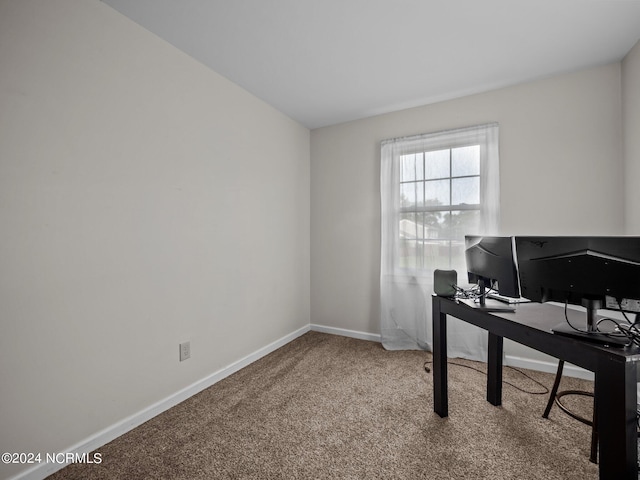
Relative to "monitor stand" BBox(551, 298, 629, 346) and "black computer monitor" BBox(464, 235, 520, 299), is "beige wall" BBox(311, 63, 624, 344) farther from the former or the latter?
"monitor stand" BBox(551, 298, 629, 346)

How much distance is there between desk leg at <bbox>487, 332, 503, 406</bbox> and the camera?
2.17 meters

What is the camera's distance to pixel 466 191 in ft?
10.1

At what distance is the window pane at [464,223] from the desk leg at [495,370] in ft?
3.88

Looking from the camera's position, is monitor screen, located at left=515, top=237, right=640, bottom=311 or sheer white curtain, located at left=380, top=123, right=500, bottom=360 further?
sheer white curtain, located at left=380, top=123, right=500, bottom=360

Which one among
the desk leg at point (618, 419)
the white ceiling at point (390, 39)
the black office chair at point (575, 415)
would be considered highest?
the white ceiling at point (390, 39)

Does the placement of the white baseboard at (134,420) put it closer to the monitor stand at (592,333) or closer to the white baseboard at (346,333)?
the white baseboard at (346,333)

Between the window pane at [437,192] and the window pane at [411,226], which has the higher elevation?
the window pane at [437,192]

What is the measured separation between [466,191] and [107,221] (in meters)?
3.07

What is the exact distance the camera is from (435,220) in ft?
10.5

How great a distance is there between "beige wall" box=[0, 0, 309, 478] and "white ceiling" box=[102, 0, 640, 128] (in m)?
0.32

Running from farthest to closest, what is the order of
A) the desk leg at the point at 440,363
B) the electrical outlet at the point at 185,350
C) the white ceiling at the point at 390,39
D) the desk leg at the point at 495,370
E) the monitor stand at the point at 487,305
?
the electrical outlet at the point at 185,350 → the desk leg at the point at 495,370 → the desk leg at the point at 440,363 → the white ceiling at the point at 390,39 → the monitor stand at the point at 487,305

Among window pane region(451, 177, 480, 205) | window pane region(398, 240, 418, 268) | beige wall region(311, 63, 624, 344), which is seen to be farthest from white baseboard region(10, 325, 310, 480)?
window pane region(451, 177, 480, 205)

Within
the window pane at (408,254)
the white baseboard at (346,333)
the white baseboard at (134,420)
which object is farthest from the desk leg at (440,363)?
the white baseboard at (134,420)

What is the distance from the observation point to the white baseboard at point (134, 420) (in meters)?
1.56
